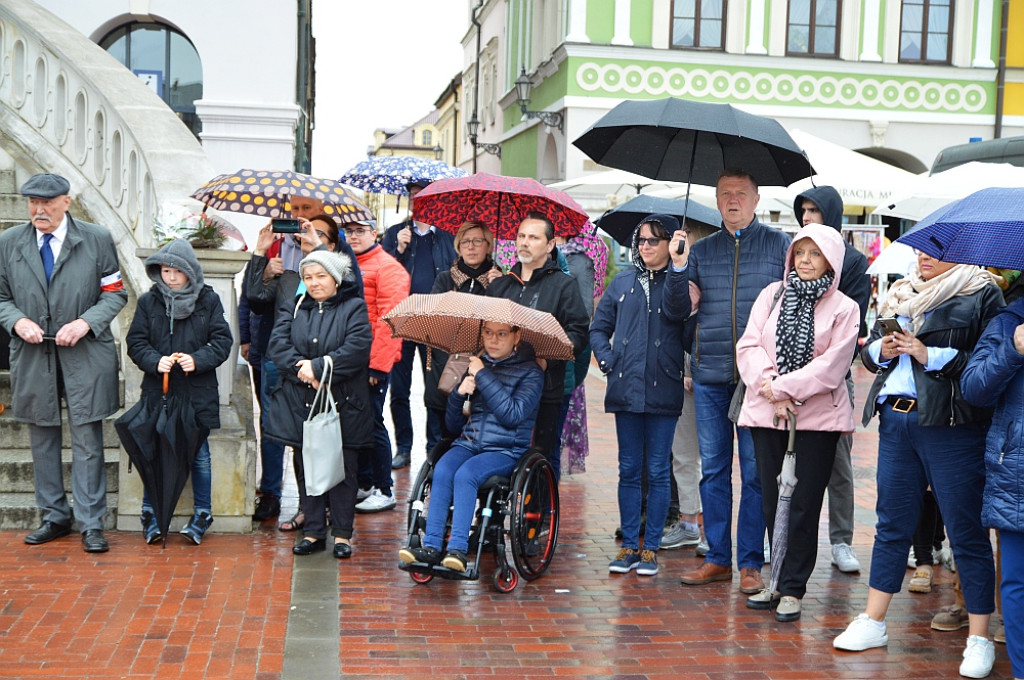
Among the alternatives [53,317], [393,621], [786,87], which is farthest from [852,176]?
[786,87]

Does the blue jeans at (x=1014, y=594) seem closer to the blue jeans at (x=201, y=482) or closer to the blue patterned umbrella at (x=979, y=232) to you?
the blue patterned umbrella at (x=979, y=232)

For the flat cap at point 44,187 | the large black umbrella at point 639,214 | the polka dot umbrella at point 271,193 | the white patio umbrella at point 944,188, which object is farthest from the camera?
the white patio umbrella at point 944,188

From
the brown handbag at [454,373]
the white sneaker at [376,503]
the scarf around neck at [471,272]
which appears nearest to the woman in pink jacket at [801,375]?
the brown handbag at [454,373]

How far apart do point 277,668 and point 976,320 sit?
3.39m

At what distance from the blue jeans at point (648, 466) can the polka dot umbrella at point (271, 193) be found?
218 centimetres

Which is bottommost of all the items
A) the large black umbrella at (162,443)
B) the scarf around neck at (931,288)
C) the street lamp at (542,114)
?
the large black umbrella at (162,443)

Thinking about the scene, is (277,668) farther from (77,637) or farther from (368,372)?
(368,372)

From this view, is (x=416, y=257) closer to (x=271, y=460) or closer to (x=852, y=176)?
(x=271, y=460)

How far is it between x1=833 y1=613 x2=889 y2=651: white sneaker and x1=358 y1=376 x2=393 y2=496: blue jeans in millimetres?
3424

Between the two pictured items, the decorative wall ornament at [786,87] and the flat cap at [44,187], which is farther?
the decorative wall ornament at [786,87]

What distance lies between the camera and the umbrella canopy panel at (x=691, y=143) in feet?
19.2

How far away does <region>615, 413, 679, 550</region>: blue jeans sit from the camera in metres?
6.41

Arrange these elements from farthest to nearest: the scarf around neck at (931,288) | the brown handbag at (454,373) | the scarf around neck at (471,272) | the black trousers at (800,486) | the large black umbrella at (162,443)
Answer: the scarf around neck at (471,272) → the large black umbrella at (162,443) → the brown handbag at (454,373) → the black trousers at (800,486) → the scarf around neck at (931,288)

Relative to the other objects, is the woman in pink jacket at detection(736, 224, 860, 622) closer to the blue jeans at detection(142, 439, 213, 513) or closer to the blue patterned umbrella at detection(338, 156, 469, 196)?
the blue jeans at detection(142, 439, 213, 513)
